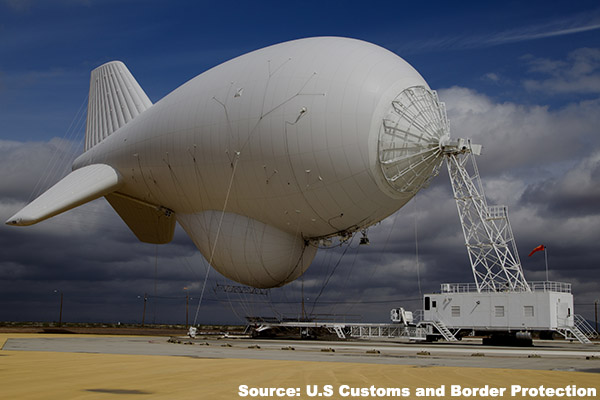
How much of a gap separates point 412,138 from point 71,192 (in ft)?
70.8

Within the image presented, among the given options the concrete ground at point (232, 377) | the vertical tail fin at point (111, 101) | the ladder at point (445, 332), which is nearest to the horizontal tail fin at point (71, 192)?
the vertical tail fin at point (111, 101)

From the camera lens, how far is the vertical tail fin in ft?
141

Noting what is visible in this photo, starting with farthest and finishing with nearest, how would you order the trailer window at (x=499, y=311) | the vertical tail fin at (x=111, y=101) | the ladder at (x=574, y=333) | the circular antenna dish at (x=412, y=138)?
1. the vertical tail fin at (x=111, y=101)
2. the trailer window at (x=499, y=311)
3. the ladder at (x=574, y=333)
4. the circular antenna dish at (x=412, y=138)

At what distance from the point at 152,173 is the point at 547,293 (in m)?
23.5

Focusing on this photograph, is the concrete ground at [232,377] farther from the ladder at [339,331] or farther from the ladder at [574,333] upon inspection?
the ladder at [339,331]

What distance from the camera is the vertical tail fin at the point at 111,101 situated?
43062 mm

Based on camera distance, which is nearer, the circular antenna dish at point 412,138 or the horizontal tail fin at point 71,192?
the circular antenna dish at point 412,138

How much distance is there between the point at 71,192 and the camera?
36.4 metres

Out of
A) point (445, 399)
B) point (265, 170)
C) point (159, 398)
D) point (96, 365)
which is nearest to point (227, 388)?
point (159, 398)

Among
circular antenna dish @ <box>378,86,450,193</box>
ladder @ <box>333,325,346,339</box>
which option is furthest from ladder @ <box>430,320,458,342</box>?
circular antenna dish @ <box>378,86,450,193</box>

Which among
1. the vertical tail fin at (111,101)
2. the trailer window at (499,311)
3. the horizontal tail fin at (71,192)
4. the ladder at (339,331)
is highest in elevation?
the vertical tail fin at (111,101)

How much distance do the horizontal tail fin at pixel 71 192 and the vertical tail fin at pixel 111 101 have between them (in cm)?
505

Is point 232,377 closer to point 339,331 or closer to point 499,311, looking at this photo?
point 499,311

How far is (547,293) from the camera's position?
29656 mm
